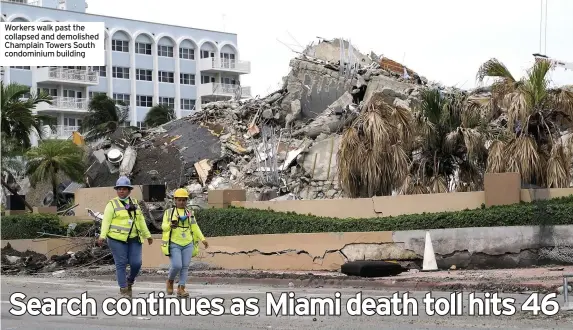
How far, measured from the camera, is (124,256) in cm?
1412

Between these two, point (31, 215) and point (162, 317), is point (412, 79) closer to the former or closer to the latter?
point (31, 215)

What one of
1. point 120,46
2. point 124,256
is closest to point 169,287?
point 124,256

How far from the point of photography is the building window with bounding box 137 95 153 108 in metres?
75.6

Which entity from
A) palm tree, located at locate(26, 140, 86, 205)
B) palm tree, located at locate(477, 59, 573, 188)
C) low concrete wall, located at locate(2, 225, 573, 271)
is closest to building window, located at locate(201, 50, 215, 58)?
palm tree, located at locate(26, 140, 86, 205)

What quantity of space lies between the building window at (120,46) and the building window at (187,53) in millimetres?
5592

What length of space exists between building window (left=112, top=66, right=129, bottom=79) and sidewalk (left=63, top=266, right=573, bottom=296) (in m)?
55.2

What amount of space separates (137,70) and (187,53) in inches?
217

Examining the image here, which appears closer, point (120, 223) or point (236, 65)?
point (120, 223)

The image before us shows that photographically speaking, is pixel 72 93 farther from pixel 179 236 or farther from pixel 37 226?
pixel 179 236

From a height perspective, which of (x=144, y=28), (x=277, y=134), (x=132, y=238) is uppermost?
(x=144, y=28)

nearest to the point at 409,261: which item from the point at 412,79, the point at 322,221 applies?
the point at 322,221

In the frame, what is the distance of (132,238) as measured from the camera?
1416cm

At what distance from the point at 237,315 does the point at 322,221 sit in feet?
28.7
